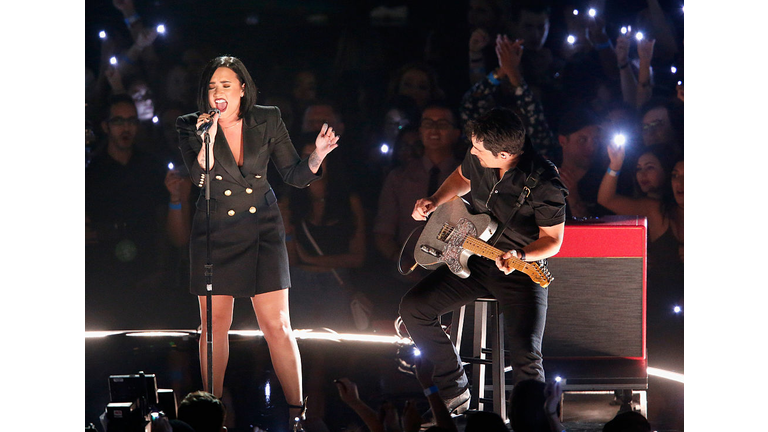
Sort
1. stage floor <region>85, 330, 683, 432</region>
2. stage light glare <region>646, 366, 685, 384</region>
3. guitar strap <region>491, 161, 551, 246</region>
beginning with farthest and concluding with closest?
stage light glare <region>646, 366, 685, 384</region> < stage floor <region>85, 330, 683, 432</region> < guitar strap <region>491, 161, 551, 246</region>

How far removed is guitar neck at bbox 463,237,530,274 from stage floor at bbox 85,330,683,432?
2.87ft

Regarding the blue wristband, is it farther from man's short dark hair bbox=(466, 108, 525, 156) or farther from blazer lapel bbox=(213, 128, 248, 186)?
blazer lapel bbox=(213, 128, 248, 186)

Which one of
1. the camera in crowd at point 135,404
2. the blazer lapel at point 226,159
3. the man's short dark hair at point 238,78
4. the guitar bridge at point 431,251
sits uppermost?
the man's short dark hair at point 238,78

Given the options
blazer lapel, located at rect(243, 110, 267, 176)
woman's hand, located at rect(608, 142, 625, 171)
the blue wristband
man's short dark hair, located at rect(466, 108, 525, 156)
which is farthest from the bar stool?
the blue wristband

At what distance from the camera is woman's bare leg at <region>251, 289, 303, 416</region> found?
4379 millimetres

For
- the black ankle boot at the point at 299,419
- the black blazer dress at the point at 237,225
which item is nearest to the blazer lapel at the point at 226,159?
the black blazer dress at the point at 237,225

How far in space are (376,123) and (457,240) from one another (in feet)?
5.99

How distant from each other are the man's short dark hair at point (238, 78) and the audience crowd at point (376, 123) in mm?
1161

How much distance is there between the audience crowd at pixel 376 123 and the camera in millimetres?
5469

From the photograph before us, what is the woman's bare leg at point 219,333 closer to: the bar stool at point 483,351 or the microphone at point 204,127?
the microphone at point 204,127

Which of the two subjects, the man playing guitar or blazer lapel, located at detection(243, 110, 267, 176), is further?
blazer lapel, located at detection(243, 110, 267, 176)

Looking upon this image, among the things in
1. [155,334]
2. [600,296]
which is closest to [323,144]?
[600,296]

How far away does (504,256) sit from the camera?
3.85 meters
